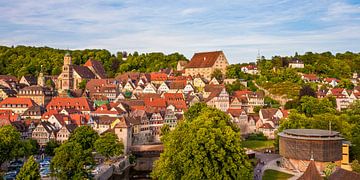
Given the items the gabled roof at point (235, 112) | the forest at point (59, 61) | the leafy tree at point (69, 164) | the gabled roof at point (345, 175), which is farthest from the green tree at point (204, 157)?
the forest at point (59, 61)

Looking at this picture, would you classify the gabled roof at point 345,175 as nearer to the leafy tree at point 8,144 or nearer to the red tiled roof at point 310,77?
the leafy tree at point 8,144

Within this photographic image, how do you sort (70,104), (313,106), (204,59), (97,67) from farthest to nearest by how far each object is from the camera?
1. (97,67)
2. (204,59)
3. (70,104)
4. (313,106)

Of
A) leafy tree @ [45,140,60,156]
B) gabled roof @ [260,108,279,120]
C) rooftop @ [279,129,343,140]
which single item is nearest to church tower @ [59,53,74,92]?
gabled roof @ [260,108,279,120]

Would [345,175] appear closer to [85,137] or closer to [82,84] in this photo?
→ [85,137]

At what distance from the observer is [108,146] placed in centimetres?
4962

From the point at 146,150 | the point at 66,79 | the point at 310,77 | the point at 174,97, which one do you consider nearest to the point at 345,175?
the point at 146,150

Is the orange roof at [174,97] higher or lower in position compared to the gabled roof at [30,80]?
lower

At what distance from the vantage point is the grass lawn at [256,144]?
62.7 metres

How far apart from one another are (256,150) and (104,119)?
21.1m

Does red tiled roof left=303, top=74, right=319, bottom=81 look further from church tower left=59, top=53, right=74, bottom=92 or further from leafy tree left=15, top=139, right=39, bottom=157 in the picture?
leafy tree left=15, top=139, right=39, bottom=157

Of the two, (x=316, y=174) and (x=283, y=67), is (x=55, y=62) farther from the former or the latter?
(x=316, y=174)

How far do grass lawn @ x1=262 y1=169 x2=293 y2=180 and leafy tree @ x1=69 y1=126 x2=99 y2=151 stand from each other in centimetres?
1950

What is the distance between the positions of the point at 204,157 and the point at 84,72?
229ft

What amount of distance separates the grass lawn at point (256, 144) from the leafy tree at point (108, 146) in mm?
20218
